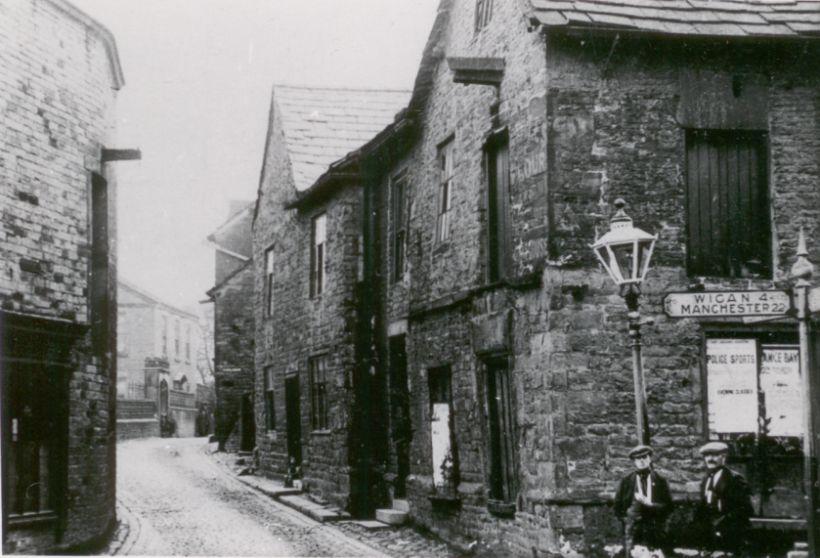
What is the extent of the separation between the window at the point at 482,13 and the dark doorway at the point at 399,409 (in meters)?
5.42

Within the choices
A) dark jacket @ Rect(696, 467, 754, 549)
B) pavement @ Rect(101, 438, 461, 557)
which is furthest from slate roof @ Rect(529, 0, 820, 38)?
pavement @ Rect(101, 438, 461, 557)

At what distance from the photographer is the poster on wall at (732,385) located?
10312 mm

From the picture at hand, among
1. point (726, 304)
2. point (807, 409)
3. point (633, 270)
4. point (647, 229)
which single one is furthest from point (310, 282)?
point (807, 409)

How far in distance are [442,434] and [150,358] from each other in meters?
33.3

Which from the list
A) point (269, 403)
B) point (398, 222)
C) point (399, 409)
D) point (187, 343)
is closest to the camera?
point (399, 409)

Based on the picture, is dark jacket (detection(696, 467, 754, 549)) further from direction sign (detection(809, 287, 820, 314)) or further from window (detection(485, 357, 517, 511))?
window (detection(485, 357, 517, 511))

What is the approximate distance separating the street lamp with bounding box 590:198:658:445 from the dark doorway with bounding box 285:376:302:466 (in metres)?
13.1

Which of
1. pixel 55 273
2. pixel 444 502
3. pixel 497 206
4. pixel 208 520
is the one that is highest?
pixel 497 206

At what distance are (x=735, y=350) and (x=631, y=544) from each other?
9.37ft

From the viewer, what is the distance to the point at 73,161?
1292 centimetres

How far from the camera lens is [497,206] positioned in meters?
12.3

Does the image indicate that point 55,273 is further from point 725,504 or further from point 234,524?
point 725,504

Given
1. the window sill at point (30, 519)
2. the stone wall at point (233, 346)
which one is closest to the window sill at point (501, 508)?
the window sill at point (30, 519)

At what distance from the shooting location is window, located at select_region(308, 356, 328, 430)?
61.6 feet
